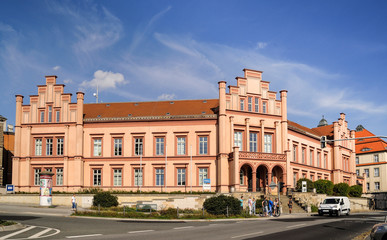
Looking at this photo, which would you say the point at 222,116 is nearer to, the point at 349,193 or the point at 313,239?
the point at 349,193

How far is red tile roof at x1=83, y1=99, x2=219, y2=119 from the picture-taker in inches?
2249

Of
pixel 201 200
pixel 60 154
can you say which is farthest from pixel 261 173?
pixel 60 154

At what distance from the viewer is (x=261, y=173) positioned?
56219 mm

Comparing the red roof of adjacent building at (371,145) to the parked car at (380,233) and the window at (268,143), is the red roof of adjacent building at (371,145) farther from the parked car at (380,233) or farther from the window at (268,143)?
the parked car at (380,233)

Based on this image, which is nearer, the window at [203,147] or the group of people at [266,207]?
the group of people at [266,207]

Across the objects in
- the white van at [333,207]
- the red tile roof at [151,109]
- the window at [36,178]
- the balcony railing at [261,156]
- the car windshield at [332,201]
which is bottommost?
the white van at [333,207]

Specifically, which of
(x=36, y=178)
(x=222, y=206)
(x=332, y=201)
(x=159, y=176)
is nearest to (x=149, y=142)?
(x=159, y=176)

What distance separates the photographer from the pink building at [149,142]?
179 ft

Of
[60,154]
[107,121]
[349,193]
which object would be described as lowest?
[349,193]

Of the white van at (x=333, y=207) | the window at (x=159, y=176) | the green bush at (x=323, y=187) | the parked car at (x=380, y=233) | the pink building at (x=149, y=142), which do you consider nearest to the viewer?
the parked car at (x=380, y=233)

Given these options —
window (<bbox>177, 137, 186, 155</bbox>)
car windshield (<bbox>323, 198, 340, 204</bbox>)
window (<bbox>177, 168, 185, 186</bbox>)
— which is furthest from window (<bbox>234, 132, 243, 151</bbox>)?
car windshield (<bbox>323, 198, 340, 204</bbox>)

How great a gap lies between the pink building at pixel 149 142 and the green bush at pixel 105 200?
938 cm

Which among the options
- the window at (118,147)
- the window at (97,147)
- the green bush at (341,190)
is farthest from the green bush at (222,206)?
the green bush at (341,190)

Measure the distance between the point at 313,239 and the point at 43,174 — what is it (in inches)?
1188
